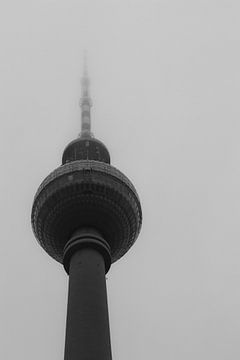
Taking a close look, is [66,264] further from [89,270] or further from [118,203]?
[118,203]

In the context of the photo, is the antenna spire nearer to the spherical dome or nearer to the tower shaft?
the spherical dome

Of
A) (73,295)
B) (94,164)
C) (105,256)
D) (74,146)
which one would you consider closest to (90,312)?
(73,295)

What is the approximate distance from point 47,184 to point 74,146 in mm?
8527

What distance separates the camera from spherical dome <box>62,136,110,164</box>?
5681 centimetres

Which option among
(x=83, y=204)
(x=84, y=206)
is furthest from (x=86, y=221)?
(x=83, y=204)

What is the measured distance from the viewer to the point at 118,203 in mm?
50219

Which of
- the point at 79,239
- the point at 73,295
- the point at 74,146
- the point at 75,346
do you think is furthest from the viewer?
the point at 74,146

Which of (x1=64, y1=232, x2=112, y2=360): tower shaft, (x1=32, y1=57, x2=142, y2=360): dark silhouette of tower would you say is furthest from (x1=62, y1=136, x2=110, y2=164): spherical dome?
(x1=64, y1=232, x2=112, y2=360): tower shaft

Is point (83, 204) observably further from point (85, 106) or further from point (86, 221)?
point (85, 106)

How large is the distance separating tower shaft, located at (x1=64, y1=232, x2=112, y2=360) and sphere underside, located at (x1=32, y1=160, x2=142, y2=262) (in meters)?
4.08

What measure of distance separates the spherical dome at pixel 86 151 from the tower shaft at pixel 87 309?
13.2 m

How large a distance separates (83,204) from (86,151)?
30.2 ft

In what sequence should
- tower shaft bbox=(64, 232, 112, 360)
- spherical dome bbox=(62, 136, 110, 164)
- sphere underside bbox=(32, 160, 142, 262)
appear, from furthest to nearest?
spherical dome bbox=(62, 136, 110, 164) < sphere underside bbox=(32, 160, 142, 262) < tower shaft bbox=(64, 232, 112, 360)

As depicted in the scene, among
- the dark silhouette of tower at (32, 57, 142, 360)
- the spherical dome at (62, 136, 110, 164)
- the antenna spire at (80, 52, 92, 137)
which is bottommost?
the dark silhouette of tower at (32, 57, 142, 360)
